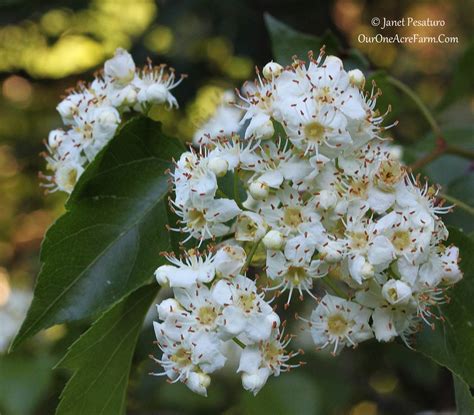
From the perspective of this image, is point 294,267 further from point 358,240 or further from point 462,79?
point 462,79

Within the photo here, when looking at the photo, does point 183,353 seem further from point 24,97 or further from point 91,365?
point 24,97

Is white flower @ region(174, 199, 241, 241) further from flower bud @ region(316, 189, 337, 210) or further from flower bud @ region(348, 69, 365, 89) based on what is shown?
flower bud @ region(348, 69, 365, 89)

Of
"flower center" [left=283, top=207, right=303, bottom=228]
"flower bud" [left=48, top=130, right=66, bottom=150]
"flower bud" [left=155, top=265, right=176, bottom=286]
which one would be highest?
"flower center" [left=283, top=207, right=303, bottom=228]

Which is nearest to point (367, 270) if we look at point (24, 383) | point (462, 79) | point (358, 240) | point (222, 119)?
point (358, 240)

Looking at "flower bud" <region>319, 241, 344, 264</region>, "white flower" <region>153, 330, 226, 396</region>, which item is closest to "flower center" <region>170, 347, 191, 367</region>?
"white flower" <region>153, 330, 226, 396</region>

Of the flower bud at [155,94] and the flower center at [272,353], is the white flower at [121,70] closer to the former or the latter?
the flower bud at [155,94]

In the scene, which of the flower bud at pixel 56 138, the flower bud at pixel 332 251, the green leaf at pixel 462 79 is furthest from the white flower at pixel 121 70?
the green leaf at pixel 462 79
